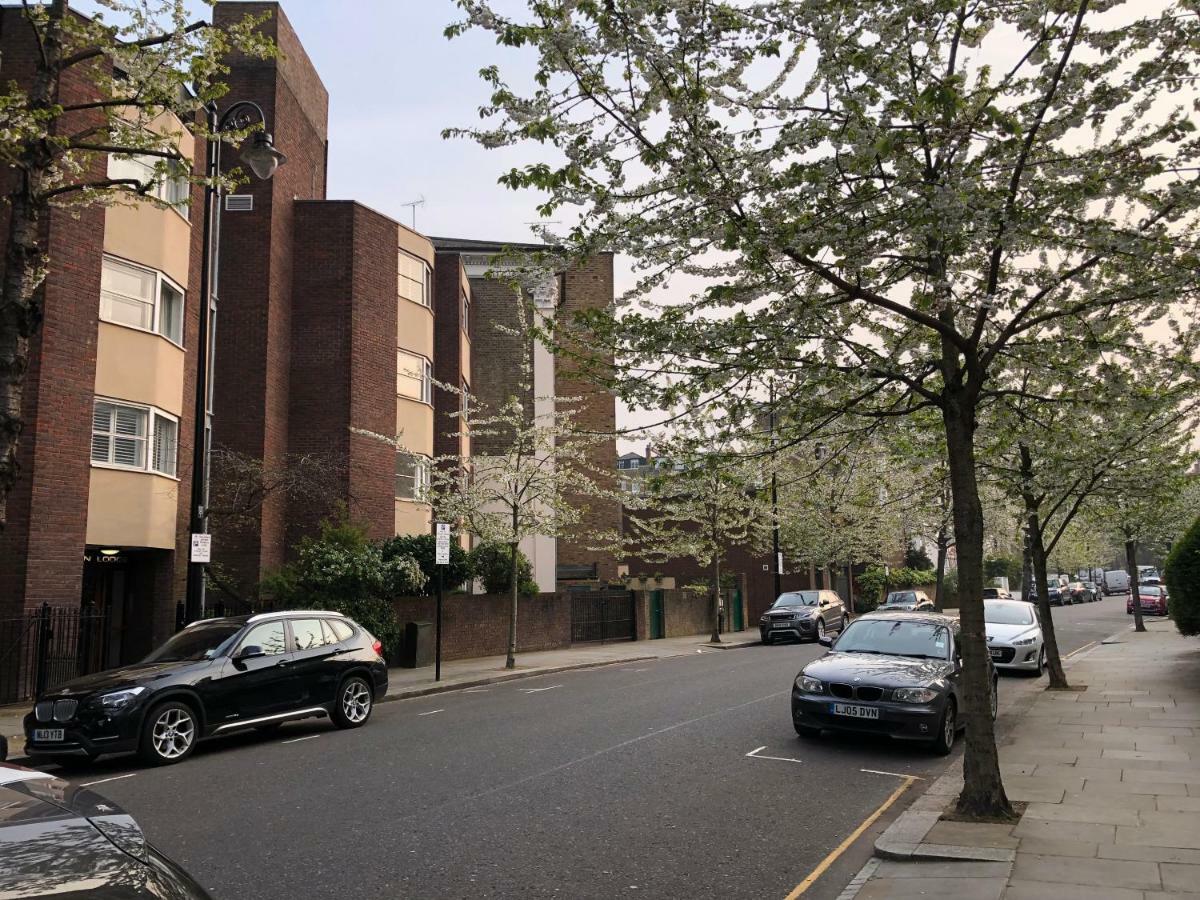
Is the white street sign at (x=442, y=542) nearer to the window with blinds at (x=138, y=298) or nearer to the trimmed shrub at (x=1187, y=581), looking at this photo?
the window with blinds at (x=138, y=298)

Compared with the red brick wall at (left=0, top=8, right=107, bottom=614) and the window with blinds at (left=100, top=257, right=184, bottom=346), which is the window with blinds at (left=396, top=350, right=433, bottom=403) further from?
the red brick wall at (left=0, top=8, right=107, bottom=614)

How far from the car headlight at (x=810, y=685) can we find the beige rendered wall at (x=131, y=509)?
497 inches

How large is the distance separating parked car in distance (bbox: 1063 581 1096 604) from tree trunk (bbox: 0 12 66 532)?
6738cm

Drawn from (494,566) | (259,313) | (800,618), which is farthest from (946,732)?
(259,313)

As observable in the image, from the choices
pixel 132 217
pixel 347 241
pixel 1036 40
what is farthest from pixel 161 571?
pixel 1036 40

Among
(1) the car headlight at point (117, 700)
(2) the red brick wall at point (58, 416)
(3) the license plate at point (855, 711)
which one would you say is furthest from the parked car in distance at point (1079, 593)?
(1) the car headlight at point (117, 700)

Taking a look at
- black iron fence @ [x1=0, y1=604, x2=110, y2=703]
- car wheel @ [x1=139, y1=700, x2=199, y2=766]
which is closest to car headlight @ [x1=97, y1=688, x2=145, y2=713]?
car wheel @ [x1=139, y1=700, x2=199, y2=766]

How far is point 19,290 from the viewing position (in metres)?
9.73

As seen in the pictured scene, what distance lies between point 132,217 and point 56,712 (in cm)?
1094

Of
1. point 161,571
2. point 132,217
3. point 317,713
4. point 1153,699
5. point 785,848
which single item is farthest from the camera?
point 161,571

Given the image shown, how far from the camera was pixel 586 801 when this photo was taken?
25.5 feet

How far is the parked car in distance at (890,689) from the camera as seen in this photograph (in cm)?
991

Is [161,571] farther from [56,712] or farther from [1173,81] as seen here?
[1173,81]

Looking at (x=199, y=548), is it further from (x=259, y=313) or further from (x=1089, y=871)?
(x=1089, y=871)
